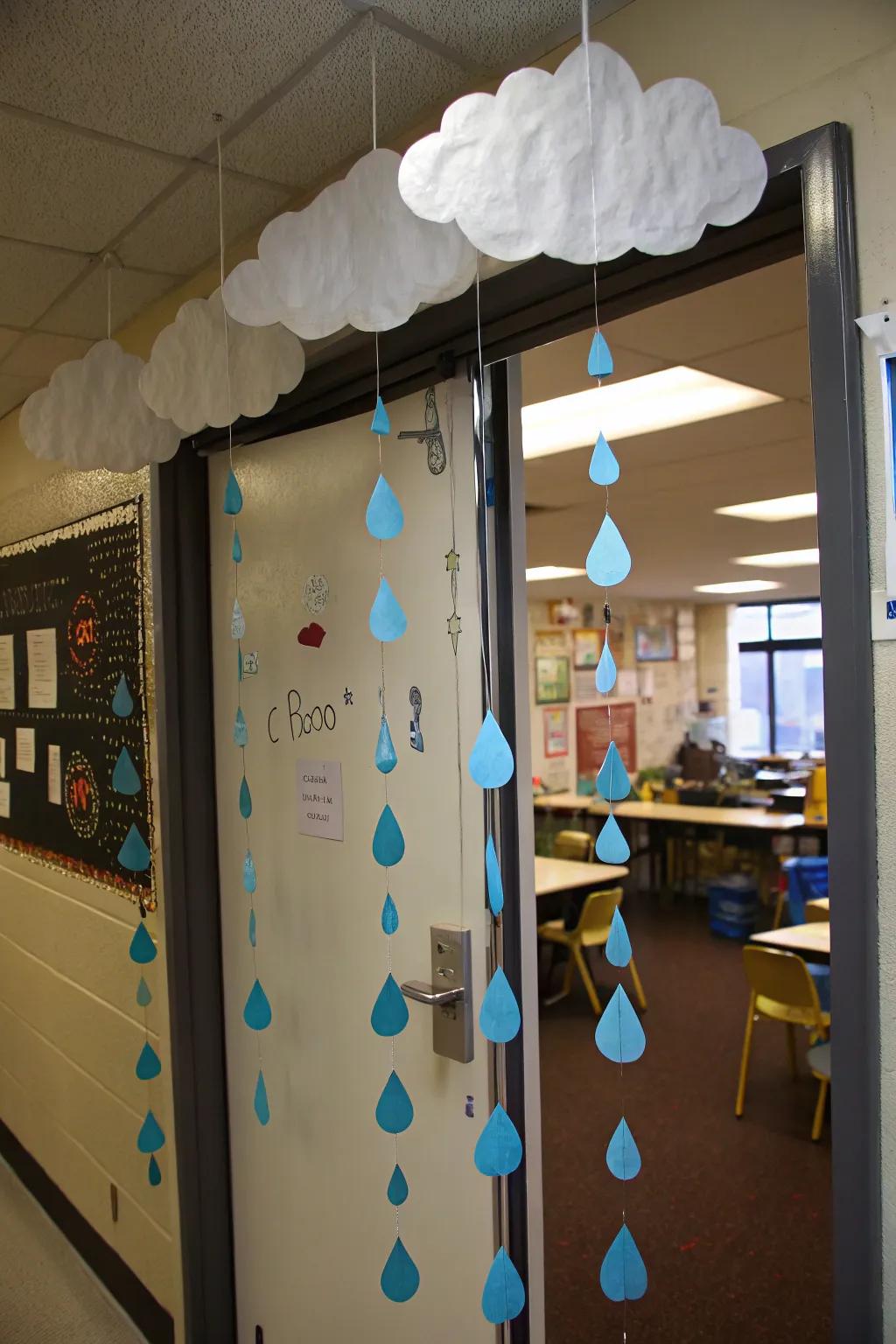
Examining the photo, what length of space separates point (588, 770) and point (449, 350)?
809 cm

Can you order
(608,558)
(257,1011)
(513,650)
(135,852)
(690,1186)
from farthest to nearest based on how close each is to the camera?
(690,1186), (135,852), (513,650), (257,1011), (608,558)

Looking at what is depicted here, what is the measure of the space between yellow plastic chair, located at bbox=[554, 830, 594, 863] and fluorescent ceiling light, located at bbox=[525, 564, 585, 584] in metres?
1.94

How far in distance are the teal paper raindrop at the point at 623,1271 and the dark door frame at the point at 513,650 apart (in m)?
0.22

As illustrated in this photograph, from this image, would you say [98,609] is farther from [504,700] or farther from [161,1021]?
[504,700]

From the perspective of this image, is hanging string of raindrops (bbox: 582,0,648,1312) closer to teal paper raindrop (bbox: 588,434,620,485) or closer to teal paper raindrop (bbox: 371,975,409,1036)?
teal paper raindrop (bbox: 588,434,620,485)

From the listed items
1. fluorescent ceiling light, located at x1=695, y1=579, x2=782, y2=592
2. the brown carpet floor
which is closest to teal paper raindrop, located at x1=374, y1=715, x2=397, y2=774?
the brown carpet floor

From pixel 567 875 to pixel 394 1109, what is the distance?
13.9 feet

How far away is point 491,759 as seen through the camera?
109 centimetres

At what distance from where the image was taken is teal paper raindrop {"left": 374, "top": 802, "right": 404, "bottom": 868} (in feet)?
4.19

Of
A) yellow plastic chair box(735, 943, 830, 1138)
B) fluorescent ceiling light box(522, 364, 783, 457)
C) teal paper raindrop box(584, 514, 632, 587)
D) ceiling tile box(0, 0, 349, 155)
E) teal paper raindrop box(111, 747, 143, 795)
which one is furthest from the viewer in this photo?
yellow plastic chair box(735, 943, 830, 1138)

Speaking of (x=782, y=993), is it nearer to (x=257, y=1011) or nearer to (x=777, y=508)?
(x=777, y=508)

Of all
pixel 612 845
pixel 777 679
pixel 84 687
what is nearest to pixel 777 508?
pixel 84 687

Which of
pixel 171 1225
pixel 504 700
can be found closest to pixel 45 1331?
pixel 171 1225

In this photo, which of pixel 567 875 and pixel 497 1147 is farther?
pixel 567 875
